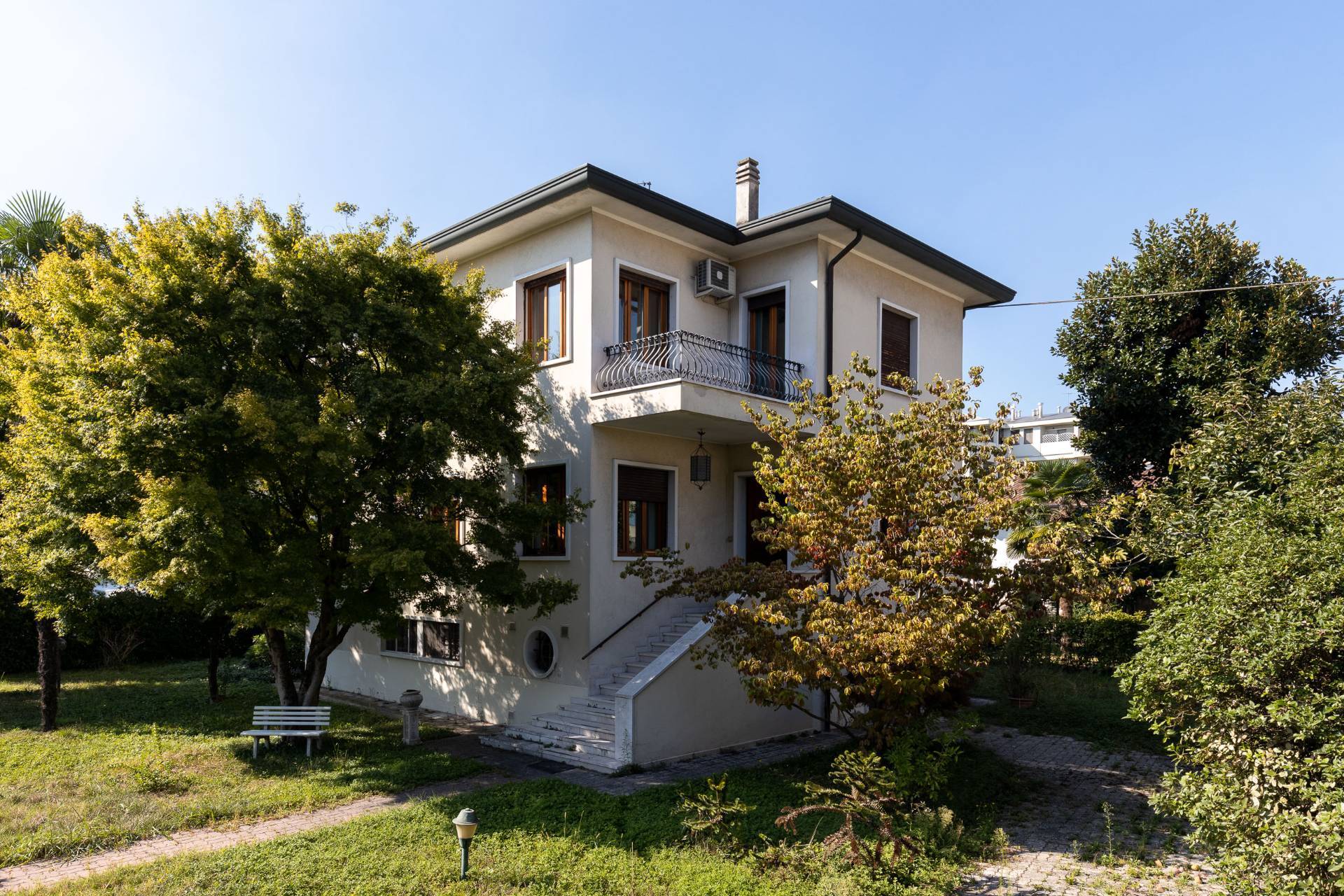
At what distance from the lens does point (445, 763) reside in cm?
1070

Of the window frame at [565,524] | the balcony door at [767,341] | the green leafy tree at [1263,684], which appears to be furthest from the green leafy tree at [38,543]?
the green leafy tree at [1263,684]

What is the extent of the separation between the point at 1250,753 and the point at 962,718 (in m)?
3.63

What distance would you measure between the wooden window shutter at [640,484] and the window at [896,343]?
15.3 ft

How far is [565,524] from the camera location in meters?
12.8

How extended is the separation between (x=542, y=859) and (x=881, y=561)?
4.25 meters

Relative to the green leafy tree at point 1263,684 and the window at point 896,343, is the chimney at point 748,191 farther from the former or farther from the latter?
the green leafy tree at point 1263,684

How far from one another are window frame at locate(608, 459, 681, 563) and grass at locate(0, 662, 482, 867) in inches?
150

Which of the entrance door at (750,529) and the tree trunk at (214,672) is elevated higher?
the entrance door at (750,529)

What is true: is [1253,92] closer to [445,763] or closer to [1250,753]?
[1250,753]

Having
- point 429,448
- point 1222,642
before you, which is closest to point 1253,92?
point 1222,642

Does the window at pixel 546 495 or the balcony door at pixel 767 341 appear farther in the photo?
the balcony door at pixel 767 341

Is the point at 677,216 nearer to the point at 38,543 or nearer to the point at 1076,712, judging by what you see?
the point at 38,543

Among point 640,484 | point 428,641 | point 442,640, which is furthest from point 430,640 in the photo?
point 640,484

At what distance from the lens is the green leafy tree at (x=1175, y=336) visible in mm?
13258
